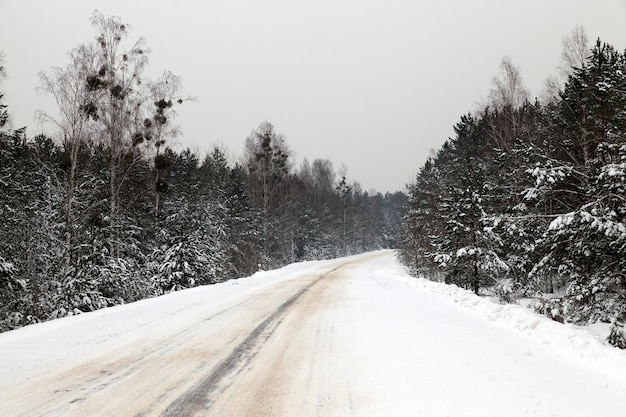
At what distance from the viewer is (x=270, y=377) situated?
4.86 metres


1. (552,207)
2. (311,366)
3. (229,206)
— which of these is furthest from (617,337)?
(229,206)

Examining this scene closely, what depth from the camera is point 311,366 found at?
5.30 metres

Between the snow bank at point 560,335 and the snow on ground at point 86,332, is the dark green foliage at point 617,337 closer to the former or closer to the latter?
the snow bank at point 560,335

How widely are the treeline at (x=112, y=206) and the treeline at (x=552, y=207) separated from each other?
13475mm

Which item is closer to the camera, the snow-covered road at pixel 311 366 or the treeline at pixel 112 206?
the snow-covered road at pixel 311 366

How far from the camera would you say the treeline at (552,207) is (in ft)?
36.8

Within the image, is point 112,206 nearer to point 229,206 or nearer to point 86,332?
point 86,332

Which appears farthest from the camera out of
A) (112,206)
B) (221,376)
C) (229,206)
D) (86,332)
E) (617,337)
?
(229,206)

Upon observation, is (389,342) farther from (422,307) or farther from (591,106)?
(591,106)

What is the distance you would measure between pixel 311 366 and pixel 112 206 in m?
15.4

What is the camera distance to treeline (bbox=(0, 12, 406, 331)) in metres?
14.1

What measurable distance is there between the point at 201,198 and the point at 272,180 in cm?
1213

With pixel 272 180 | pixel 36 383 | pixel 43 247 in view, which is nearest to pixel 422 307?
pixel 36 383

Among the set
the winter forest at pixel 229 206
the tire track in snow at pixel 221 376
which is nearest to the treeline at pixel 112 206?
the winter forest at pixel 229 206
